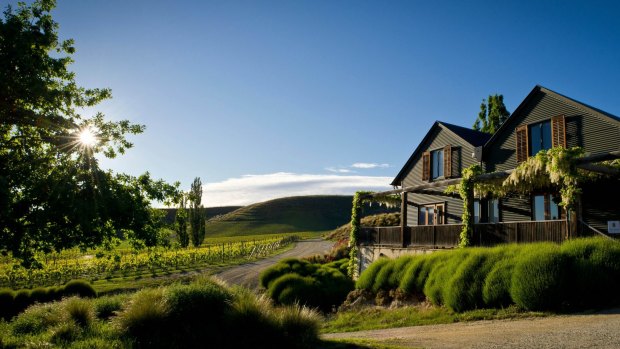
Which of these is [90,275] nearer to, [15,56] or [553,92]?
[15,56]

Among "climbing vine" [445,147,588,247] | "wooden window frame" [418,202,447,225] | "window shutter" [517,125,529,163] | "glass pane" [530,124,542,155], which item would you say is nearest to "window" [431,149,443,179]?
"wooden window frame" [418,202,447,225]

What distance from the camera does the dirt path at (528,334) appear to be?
314 inches

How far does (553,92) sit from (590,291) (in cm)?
1367

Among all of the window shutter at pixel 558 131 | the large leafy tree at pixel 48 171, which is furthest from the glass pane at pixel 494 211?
the large leafy tree at pixel 48 171

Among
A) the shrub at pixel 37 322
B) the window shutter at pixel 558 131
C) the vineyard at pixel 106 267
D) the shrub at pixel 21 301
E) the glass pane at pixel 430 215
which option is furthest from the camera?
the vineyard at pixel 106 267

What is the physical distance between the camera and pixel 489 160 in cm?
2512

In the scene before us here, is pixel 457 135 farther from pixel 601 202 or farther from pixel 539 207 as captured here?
pixel 601 202

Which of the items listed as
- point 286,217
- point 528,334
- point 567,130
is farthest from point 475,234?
point 286,217

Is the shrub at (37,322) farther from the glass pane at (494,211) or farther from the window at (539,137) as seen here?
the window at (539,137)

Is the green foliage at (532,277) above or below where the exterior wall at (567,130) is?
below

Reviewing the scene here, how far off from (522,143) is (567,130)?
246cm

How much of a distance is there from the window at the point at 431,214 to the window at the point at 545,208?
6557 millimetres

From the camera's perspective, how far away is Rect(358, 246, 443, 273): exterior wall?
22.5 metres

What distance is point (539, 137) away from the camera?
22.5 meters
